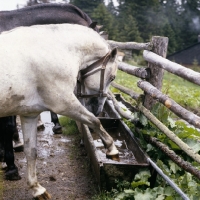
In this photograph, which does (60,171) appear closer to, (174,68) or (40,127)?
(40,127)

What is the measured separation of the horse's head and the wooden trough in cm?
65

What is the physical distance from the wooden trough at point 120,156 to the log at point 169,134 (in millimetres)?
346

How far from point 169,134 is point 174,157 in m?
0.25

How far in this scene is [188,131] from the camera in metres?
4.03

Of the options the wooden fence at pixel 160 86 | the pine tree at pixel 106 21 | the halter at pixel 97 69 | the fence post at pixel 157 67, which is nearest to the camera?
the wooden fence at pixel 160 86

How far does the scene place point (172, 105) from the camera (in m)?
3.56

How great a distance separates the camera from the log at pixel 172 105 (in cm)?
304

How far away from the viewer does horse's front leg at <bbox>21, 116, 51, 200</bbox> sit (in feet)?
11.7

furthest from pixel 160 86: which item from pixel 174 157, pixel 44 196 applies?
pixel 44 196

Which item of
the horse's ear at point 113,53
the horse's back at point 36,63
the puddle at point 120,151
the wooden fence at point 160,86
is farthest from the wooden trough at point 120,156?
the horse's ear at point 113,53

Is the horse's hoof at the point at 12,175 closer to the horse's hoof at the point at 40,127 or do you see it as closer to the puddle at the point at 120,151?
the puddle at the point at 120,151

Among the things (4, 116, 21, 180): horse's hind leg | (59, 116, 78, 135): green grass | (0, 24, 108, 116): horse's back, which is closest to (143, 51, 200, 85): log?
(0, 24, 108, 116): horse's back

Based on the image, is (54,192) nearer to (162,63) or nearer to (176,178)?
(176,178)

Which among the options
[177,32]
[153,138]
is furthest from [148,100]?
[177,32]
